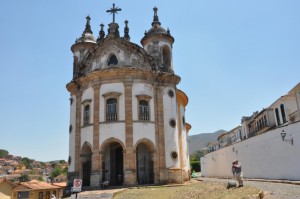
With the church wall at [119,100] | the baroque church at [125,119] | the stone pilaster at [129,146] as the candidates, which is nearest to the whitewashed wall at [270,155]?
the baroque church at [125,119]

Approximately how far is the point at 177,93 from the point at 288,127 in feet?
34.8

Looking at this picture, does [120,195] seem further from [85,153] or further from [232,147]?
[232,147]

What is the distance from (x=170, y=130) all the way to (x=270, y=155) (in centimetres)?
785

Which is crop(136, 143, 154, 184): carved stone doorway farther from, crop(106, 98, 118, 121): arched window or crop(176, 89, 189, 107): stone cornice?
crop(176, 89, 189, 107): stone cornice

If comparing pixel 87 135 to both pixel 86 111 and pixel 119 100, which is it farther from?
pixel 119 100

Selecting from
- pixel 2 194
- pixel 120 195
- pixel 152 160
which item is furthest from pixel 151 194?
pixel 2 194

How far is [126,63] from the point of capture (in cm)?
2664

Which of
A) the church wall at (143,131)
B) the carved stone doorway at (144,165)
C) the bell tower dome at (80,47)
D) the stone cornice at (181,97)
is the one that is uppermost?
the bell tower dome at (80,47)

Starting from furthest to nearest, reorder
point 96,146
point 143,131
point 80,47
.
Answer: point 80,47, point 143,131, point 96,146

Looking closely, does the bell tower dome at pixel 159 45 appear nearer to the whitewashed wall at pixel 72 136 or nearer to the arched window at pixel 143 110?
the arched window at pixel 143 110

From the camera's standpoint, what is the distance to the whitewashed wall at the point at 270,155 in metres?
20.7

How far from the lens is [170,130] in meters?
26.3

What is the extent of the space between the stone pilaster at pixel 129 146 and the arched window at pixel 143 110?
101 centimetres

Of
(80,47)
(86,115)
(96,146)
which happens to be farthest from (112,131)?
(80,47)
